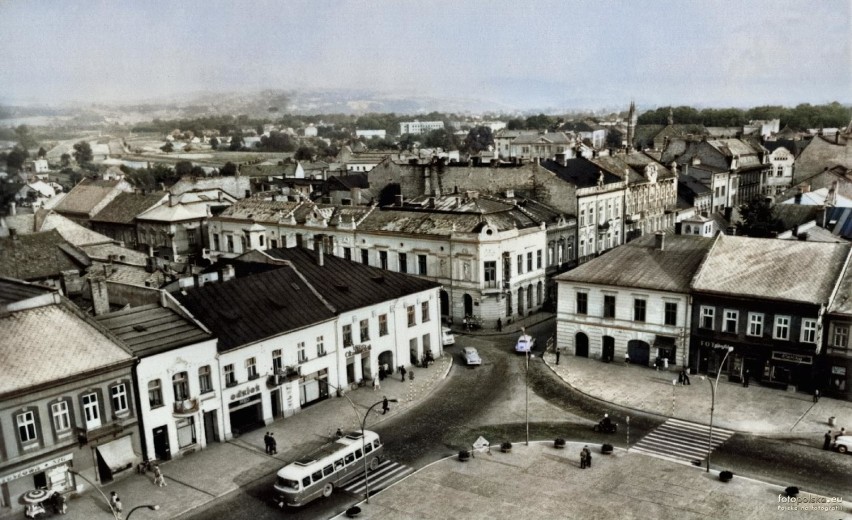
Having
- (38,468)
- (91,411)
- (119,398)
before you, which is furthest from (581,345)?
(38,468)

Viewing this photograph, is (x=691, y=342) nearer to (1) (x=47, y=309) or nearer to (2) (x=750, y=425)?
(2) (x=750, y=425)

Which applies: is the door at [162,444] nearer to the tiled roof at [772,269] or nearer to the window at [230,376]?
the window at [230,376]

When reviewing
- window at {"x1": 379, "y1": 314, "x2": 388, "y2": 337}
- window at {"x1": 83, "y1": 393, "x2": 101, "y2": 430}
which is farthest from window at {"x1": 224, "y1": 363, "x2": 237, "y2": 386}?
window at {"x1": 379, "y1": 314, "x2": 388, "y2": 337}

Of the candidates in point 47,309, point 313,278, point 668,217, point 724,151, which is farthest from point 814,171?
point 47,309

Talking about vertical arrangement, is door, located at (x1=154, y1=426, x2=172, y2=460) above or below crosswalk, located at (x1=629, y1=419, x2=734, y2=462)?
above

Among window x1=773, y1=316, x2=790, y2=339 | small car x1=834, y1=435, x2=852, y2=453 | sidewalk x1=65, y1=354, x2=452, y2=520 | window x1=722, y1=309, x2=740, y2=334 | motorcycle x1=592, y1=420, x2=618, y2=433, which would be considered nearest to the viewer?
sidewalk x1=65, y1=354, x2=452, y2=520

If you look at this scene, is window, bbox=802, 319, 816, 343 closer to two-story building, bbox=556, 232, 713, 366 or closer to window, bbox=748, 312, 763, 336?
window, bbox=748, 312, 763, 336
